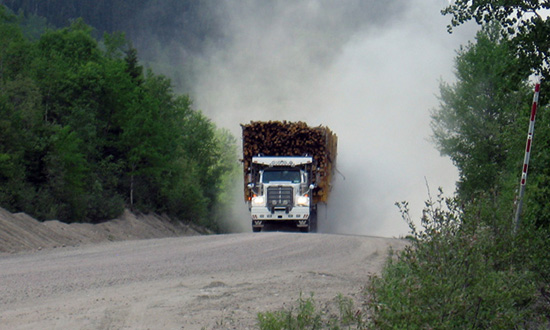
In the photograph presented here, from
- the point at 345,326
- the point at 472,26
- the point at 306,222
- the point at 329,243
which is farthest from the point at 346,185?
the point at 472,26

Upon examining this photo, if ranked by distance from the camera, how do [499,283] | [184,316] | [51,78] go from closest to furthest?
1. [499,283]
2. [184,316]
3. [51,78]

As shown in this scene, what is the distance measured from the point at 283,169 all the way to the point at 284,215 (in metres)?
1.68

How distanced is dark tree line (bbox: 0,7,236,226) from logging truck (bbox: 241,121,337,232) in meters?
8.57

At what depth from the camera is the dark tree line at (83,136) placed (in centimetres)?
3384

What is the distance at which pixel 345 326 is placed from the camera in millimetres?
→ 10195

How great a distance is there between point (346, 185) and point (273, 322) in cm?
2938

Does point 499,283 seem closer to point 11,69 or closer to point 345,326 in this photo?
point 345,326

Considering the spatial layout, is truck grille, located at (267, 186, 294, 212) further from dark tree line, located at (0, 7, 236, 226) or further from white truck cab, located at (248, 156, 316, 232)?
dark tree line, located at (0, 7, 236, 226)

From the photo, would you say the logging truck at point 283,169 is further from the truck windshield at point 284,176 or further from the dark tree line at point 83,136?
the dark tree line at point 83,136

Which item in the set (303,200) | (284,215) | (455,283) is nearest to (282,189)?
(303,200)

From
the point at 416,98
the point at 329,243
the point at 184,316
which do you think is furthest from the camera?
the point at 416,98

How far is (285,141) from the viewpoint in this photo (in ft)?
97.4

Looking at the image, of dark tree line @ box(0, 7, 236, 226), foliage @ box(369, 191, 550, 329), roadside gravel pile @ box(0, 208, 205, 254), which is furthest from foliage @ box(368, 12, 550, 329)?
dark tree line @ box(0, 7, 236, 226)

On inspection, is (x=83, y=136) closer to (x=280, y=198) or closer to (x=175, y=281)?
(x=280, y=198)
